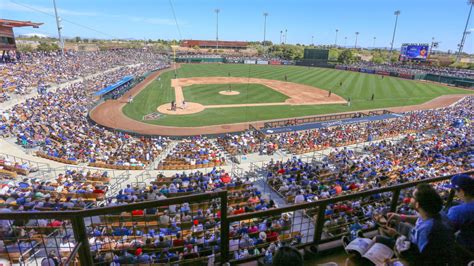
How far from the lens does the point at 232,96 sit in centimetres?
3981

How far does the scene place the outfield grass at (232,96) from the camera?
3741cm

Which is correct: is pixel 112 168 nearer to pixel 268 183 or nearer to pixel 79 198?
pixel 79 198

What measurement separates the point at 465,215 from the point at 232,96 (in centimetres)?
3707

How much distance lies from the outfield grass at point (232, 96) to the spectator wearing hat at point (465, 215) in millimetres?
33192

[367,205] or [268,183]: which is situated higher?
[367,205]

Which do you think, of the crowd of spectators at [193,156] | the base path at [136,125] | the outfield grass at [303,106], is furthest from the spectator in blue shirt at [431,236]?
the outfield grass at [303,106]

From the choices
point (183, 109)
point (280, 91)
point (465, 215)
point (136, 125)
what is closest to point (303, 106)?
point (280, 91)

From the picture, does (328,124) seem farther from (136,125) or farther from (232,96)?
(136,125)

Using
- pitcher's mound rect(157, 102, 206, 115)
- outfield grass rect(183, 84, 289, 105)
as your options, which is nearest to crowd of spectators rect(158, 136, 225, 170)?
pitcher's mound rect(157, 102, 206, 115)

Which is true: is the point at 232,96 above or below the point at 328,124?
above

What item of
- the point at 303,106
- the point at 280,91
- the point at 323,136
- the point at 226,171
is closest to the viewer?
the point at 226,171

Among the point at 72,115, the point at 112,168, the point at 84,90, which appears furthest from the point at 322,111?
the point at 84,90

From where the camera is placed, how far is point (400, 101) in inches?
1569

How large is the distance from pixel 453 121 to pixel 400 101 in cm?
1350
